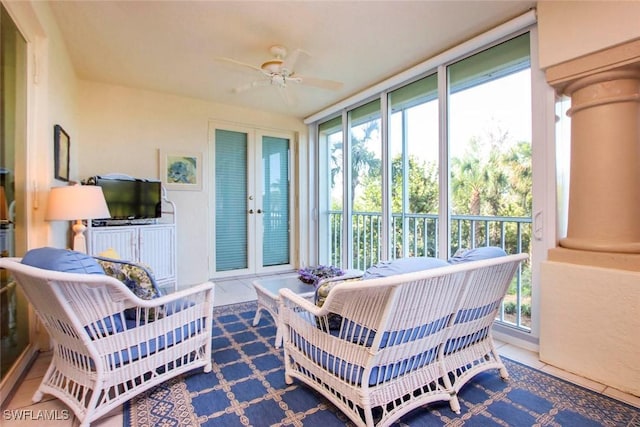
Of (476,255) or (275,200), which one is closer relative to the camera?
(476,255)

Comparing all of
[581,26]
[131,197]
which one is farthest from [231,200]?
[581,26]

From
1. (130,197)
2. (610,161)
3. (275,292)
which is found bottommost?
(275,292)

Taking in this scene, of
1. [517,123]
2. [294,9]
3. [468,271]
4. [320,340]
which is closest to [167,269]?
[320,340]

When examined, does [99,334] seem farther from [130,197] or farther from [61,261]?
[130,197]

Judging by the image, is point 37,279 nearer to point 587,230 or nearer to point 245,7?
point 245,7

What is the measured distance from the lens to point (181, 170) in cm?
412

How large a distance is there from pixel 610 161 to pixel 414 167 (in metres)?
1.74

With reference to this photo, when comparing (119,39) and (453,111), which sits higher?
(119,39)

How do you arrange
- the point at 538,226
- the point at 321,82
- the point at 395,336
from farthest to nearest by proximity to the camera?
the point at 321,82 → the point at 538,226 → the point at 395,336

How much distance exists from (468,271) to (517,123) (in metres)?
1.70

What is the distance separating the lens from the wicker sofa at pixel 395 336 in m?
1.31

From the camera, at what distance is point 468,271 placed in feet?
Answer: 4.84

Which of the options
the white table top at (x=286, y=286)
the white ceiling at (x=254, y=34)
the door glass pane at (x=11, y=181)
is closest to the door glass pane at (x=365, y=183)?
the white ceiling at (x=254, y=34)

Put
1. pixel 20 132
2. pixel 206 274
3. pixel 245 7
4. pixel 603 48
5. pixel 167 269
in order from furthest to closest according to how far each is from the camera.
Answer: pixel 206 274
pixel 167 269
pixel 245 7
pixel 20 132
pixel 603 48
